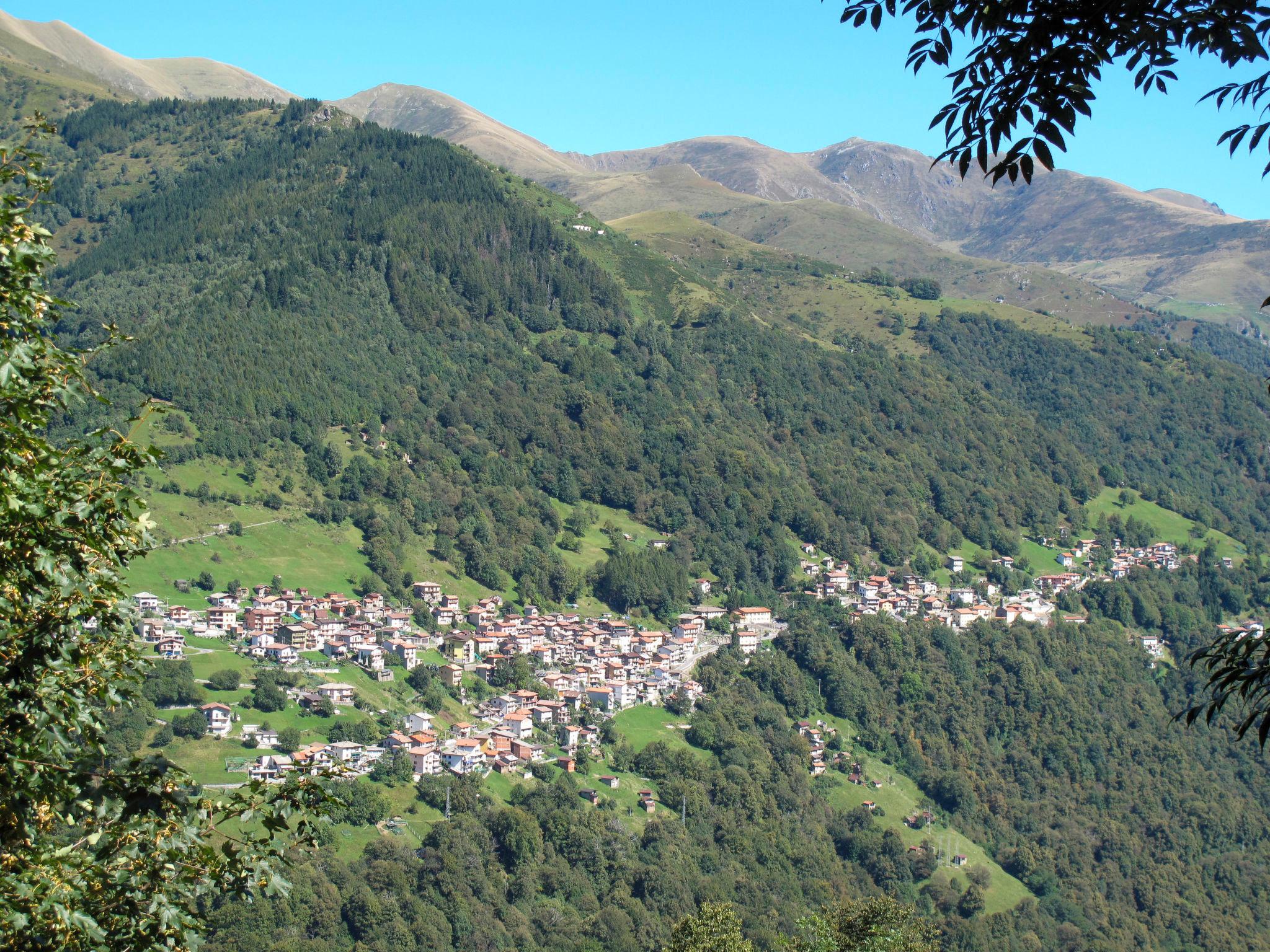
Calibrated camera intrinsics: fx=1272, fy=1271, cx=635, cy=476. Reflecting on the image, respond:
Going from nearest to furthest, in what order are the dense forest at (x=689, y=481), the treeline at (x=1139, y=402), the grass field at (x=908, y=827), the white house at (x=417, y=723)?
the dense forest at (x=689, y=481) < the white house at (x=417, y=723) < the grass field at (x=908, y=827) < the treeline at (x=1139, y=402)

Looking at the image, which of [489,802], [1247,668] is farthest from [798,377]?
[1247,668]

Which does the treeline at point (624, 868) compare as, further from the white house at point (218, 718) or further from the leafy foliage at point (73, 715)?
the leafy foliage at point (73, 715)

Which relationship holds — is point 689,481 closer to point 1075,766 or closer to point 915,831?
point 1075,766

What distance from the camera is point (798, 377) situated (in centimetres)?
15038

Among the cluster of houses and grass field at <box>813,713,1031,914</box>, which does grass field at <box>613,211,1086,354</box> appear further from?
grass field at <box>813,713,1031,914</box>

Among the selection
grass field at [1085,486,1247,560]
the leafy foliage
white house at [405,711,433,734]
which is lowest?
white house at [405,711,433,734]

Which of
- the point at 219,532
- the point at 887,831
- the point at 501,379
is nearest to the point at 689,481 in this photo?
the point at 501,379

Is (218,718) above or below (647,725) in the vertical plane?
above

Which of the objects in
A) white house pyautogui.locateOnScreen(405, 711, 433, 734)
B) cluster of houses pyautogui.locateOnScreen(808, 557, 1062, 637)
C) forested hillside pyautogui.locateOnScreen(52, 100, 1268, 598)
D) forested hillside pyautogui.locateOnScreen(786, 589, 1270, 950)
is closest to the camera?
white house pyautogui.locateOnScreen(405, 711, 433, 734)

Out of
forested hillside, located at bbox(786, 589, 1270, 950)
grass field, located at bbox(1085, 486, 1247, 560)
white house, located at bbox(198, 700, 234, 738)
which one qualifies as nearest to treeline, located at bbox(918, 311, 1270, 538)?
grass field, located at bbox(1085, 486, 1247, 560)

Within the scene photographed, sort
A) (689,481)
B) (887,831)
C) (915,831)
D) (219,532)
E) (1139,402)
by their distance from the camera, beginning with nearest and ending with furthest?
(887,831) → (915,831) → (219,532) → (689,481) → (1139,402)

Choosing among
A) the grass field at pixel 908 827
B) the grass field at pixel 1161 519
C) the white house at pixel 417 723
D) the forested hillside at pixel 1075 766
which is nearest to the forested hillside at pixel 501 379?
the grass field at pixel 1161 519

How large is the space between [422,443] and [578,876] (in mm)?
60809

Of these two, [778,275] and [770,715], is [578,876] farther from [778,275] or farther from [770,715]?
[778,275]
